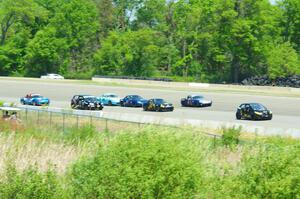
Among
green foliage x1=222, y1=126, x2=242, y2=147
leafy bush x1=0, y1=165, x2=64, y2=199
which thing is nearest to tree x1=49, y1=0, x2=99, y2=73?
green foliage x1=222, y1=126, x2=242, y2=147

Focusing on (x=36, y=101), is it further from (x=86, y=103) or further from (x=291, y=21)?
(x=291, y=21)

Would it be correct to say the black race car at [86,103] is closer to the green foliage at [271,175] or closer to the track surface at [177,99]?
the track surface at [177,99]

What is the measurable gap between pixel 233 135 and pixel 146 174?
16755 mm

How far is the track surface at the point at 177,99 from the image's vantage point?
151ft

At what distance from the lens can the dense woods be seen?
8750 centimetres

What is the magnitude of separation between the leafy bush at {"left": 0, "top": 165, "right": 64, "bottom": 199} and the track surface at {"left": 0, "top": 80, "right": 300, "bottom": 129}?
26146 millimetres

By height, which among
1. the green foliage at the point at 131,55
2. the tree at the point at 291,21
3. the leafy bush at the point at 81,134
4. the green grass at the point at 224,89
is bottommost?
the leafy bush at the point at 81,134

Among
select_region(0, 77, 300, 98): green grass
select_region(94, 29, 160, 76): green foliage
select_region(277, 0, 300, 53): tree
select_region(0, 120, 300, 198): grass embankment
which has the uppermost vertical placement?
select_region(277, 0, 300, 53): tree

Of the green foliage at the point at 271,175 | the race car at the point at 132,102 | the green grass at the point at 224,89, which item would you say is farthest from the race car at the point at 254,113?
the green foliage at the point at 271,175

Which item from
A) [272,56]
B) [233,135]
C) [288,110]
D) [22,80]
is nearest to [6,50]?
[22,80]

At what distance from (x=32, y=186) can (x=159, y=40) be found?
3379 inches

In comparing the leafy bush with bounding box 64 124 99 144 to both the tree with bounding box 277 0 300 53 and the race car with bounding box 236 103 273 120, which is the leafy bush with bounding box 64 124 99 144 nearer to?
the race car with bounding box 236 103 273 120

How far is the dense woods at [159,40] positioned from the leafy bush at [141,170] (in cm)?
6673

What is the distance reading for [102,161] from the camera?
51.9 feet
